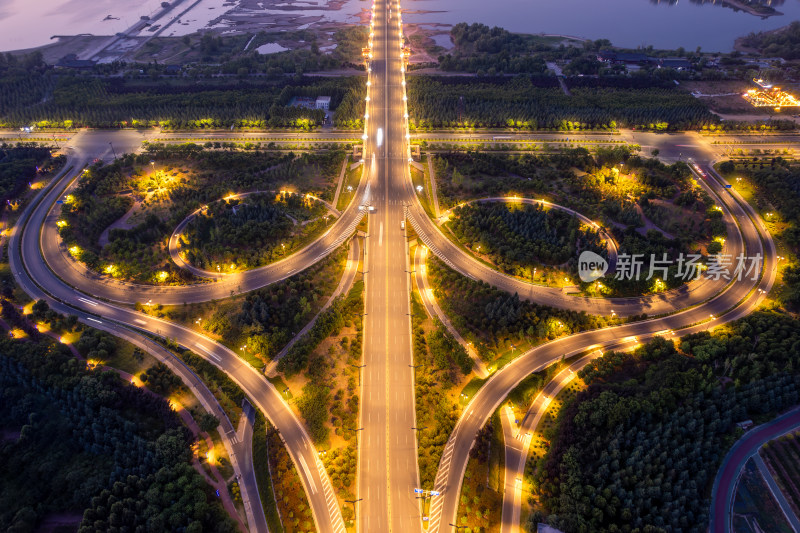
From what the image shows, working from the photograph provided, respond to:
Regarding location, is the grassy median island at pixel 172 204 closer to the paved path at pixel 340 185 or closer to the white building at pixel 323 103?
the paved path at pixel 340 185

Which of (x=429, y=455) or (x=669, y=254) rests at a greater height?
(x=669, y=254)

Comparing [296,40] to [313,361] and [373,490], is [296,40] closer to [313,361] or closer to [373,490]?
[313,361]

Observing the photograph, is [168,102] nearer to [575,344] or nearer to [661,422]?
[575,344]

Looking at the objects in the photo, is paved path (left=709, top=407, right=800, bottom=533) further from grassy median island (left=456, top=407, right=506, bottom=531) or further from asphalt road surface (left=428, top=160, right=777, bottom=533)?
A: grassy median island (left=456, top=407, right=506, bottom=531)

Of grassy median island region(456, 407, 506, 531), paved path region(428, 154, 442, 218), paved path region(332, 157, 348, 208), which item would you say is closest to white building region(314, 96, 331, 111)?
paved path region(332, 157, 348, 208)

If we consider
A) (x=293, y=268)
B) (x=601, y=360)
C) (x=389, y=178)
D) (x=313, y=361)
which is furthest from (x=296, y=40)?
(x=601, y=360)

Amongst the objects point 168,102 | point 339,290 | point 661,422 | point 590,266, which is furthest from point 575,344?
point 168,102

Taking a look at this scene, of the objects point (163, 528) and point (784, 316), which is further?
point (784, 316)
